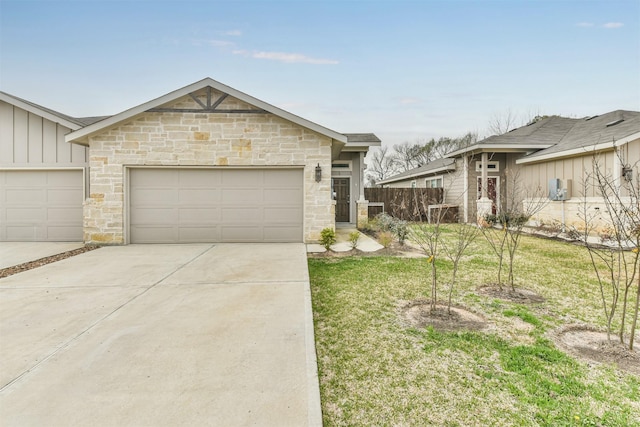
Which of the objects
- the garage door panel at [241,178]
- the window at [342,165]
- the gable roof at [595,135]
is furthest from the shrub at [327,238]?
the gable roof at [595,135]

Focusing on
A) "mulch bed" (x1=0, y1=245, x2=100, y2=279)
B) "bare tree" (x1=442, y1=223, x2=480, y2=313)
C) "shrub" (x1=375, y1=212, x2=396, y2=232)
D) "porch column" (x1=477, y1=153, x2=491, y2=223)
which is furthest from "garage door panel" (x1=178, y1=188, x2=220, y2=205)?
"porch column" (x1=477, y1=153, x2=491, y2=223)

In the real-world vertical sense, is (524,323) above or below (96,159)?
below

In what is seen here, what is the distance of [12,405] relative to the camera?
205cm

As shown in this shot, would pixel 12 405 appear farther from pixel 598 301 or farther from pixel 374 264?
pixel 598 301

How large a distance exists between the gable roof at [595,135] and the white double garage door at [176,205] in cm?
933

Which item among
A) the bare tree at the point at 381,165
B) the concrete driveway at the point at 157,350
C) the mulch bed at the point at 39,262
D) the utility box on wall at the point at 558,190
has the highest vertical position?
the bare tree at the point at 381,165

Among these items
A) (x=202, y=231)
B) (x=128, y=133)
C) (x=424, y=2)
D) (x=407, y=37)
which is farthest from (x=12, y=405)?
(x=407, y=37)

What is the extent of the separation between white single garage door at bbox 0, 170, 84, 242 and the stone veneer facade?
3.57ft

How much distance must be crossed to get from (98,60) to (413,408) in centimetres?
1460

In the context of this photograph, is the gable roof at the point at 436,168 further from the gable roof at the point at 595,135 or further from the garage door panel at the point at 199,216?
the garage door panel at the point at 199,216

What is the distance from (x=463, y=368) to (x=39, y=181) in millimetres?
11219

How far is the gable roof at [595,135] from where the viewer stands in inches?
390

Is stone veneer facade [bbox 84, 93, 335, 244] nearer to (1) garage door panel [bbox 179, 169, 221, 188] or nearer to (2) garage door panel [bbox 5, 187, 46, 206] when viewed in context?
(1) garage door panel [bbox 179, 169, 221, 188]

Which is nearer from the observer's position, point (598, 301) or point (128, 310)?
point (128, 310)
